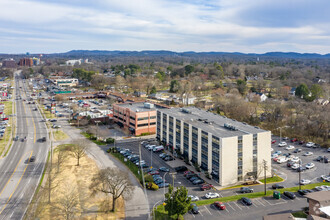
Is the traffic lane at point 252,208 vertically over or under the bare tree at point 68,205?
under

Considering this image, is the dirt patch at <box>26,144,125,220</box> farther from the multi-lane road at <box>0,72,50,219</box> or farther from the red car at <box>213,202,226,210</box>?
the red car at <box>213,202,226,210</box>

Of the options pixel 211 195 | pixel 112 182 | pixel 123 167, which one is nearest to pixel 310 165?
pixel 211 195

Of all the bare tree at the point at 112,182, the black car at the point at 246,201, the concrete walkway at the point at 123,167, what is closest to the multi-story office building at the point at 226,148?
the black car at the point at 246,201

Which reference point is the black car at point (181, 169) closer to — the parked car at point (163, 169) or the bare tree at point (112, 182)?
the parked car at point (163, 169)

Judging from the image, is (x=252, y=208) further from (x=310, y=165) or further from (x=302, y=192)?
(x=310, y=165)

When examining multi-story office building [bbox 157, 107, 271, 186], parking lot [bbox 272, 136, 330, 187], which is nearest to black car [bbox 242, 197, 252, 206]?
multi-story office building [bbox 157, 107, 271, 186]

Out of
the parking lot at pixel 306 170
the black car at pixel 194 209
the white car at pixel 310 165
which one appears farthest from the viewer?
the white car at pixel 310 165
